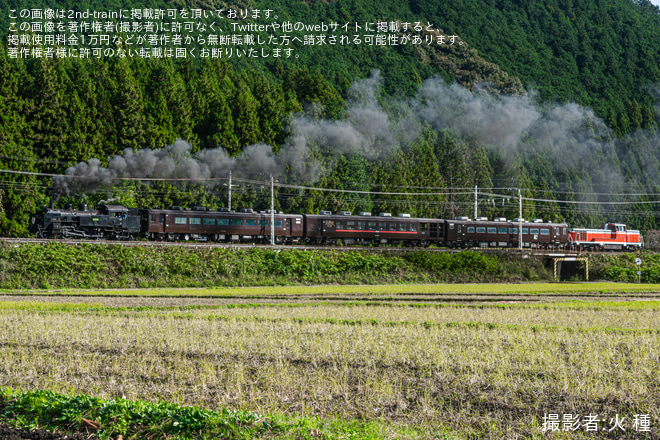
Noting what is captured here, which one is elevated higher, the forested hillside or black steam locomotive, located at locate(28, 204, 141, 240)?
the forested hillside

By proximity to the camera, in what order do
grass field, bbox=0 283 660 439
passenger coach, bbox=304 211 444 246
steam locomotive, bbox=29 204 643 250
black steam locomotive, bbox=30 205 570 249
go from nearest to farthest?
1. grass field, bbox=0 283 660 439
2. black steam locomotive, bbox=30 205 570 249
3. steam locomotive, bbox=29 204 643 250
4. passenger coach, bbox=304 211 444 246

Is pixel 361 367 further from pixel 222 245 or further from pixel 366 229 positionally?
pixel 366 229

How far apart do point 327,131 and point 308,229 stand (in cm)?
3566

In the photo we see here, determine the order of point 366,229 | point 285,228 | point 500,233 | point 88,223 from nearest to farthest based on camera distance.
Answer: point 88,223, point 285,228, point 366,229, point 500,233

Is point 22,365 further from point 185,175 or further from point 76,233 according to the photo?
point 185,175

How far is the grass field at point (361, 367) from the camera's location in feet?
33.2

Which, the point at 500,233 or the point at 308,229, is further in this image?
the point at 500,233

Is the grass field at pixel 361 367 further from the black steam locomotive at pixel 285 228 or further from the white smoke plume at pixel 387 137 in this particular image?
the white smoke plume at pixel 387 137

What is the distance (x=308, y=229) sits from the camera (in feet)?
208

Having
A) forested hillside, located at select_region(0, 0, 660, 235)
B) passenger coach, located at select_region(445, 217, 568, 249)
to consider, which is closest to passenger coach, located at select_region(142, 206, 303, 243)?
forested hillside, located at select_region(0, 0, 660, 235)

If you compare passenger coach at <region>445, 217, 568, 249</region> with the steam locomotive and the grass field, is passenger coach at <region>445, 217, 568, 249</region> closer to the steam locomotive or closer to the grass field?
the steam locomotive

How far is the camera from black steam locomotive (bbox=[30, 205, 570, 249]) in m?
53.5

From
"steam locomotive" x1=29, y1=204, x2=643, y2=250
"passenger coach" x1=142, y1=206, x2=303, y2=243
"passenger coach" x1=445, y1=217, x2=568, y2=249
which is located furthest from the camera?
"passenger coach" x1=445, y1=217, x2=568, y2=249

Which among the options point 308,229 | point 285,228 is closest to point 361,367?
point 285,228
